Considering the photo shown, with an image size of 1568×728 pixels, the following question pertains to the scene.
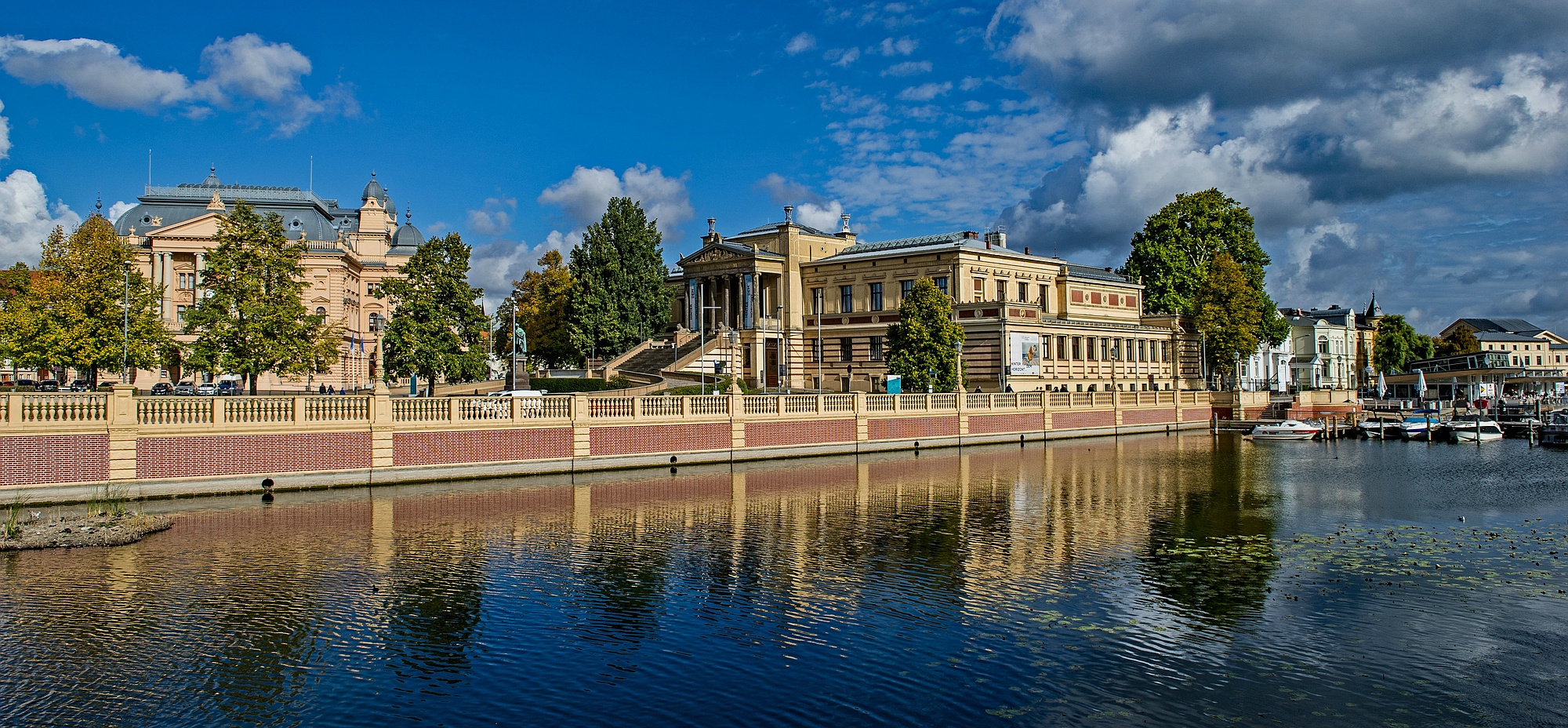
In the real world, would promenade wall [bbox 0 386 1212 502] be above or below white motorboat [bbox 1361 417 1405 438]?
above

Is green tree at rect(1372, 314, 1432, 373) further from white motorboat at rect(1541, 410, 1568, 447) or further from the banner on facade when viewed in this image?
the banner on facade

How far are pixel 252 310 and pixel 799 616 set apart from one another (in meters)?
38.1

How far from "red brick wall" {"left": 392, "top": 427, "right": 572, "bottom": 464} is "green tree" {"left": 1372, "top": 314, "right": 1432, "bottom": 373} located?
150 meters

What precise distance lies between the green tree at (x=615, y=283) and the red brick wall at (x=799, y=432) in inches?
1251

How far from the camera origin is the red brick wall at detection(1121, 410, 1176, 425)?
76.1 m

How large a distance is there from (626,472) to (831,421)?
46.6 feet

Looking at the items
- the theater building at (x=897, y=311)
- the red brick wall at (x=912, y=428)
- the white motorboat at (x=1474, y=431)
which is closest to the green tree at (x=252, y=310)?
the red brick wall at (x=912, y=428)

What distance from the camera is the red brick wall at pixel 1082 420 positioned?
69.6m

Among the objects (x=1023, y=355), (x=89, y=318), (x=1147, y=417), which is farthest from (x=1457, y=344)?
(x=89, y=318)

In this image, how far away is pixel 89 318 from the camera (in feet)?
162

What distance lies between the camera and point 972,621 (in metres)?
18.3

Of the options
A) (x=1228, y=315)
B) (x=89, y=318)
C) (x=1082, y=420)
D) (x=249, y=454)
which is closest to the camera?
(x=249, y=454)

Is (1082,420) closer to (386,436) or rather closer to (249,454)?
(386,436)

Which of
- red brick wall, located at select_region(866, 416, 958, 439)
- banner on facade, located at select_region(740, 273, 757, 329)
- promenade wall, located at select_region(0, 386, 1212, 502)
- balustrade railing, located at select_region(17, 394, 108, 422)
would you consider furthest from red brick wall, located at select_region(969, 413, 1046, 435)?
balustrade railing, located at select_region(17, 394, 108, 422)
